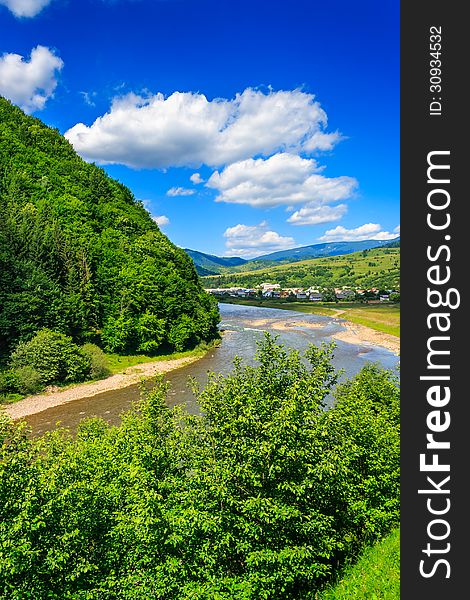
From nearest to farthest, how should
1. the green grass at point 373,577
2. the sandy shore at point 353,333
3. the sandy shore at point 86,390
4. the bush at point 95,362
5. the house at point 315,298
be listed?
1. the green grass at point 373,577
2. the sandy shore at point 86,390
3. the bush at point 95,362
4. the sandy shore at point 353,333
5. the house at point 315,298

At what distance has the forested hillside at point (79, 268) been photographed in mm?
50594

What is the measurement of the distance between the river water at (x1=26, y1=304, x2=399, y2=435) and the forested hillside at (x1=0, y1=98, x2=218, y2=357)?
348 inches

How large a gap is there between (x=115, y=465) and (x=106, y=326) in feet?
160

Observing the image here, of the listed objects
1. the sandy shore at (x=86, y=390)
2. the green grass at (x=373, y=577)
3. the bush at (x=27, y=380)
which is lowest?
the sandy shore at (x=86, y=390)

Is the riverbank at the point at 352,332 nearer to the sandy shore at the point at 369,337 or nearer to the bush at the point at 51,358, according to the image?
the sandy shore at the point at 369,337

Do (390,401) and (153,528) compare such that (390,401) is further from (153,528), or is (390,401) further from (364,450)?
(153,528)

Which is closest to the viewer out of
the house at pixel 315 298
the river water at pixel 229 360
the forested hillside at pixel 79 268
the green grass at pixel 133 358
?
the river water at pixel 229 360

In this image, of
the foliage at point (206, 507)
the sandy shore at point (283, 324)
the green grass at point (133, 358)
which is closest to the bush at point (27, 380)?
the green grass at point (133, 358)

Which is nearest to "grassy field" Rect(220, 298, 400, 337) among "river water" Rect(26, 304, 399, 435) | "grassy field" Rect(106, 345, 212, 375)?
"river water" Rect(26, 304, 399, 435)

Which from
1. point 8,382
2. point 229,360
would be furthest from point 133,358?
point 8,382

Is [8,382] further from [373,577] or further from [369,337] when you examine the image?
[369,337]

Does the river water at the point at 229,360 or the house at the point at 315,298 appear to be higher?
the house at the point at 315,298

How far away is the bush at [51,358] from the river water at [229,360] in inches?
207

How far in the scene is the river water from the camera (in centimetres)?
3888
